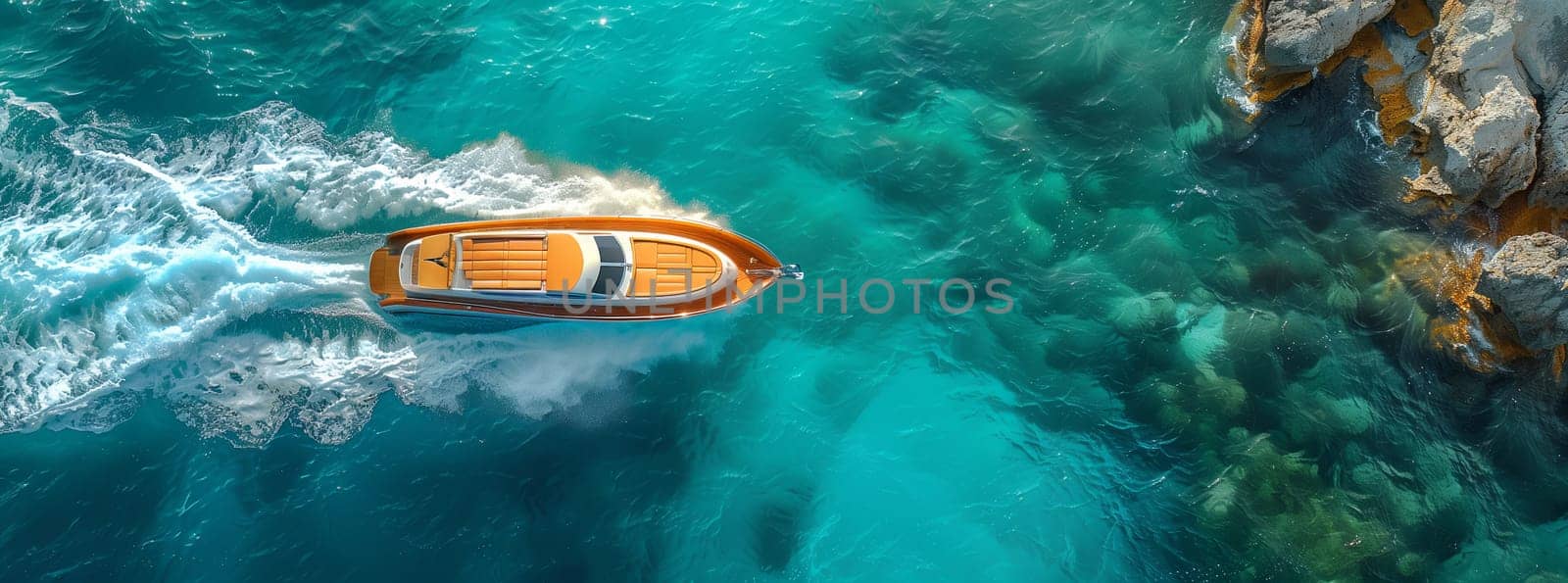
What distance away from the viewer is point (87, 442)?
21719 mm

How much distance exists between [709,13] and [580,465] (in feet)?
45.1

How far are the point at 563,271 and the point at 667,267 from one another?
2.59 meters

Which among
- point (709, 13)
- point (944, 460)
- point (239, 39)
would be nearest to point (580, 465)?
point (944, 460)

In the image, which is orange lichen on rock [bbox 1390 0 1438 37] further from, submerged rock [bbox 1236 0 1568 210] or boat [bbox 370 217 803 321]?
boat [bbox 370 217 803 321]

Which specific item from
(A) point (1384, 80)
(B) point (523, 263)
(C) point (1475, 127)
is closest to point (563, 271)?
(B) point (523, 263)

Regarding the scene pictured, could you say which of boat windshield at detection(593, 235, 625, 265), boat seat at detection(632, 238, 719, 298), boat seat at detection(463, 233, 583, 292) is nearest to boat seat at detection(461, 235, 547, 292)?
boat seat at detection(463, 233, 583, 292)

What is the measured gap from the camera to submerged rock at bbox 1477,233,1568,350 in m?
20.5

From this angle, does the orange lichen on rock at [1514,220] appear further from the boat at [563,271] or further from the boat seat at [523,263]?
the boat seat at [523,263]

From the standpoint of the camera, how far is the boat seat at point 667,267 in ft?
72.1

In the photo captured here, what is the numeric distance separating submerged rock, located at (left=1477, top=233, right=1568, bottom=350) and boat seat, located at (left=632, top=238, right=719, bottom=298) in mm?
19084

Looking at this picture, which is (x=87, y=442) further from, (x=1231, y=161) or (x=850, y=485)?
(x=1231, y=161)

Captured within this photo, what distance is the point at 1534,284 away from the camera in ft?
67.5

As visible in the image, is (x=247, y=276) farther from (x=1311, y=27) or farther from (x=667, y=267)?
(x=1311, y=27)

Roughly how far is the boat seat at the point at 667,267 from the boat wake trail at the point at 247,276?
142 cm
